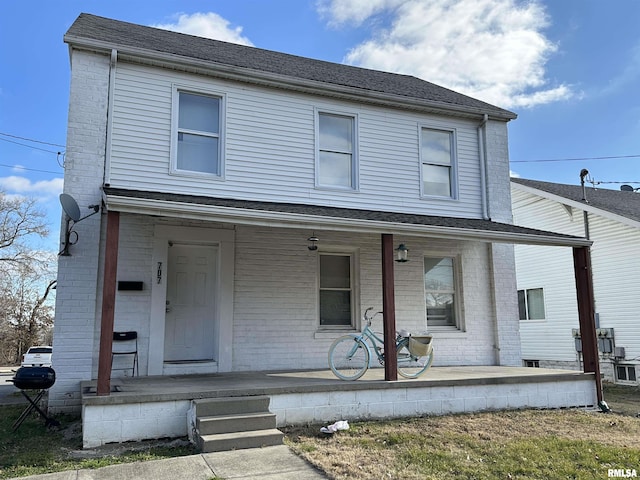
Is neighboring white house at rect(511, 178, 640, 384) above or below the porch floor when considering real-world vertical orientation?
above

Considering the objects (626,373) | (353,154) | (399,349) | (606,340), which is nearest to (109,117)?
(353,154)

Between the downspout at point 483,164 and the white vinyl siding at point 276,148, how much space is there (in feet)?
0.30

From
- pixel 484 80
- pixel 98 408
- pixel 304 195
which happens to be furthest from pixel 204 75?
pixel 484 80

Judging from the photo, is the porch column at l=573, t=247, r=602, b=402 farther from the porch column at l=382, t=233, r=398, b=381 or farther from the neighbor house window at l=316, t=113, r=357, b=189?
the neighbor house window at l=316, t=113, r=357, b=189

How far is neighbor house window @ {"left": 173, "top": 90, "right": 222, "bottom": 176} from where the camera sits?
8.01m

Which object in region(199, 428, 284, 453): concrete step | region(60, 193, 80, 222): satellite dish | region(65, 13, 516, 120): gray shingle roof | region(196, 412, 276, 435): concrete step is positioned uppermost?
region(65, 13, 516, 120): gray shingle roof

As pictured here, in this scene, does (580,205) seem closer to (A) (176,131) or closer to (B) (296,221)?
(B) (296,221)

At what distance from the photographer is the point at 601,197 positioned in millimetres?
15719

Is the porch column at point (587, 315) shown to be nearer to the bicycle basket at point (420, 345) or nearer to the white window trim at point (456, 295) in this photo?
the white window trim at point (456, 295)

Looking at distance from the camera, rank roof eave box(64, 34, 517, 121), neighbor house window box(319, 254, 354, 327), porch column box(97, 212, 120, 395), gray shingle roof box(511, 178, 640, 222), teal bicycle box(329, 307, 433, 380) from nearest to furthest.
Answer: porch column box(97, 212, 120, 395), teal bicycle box(329, 307, 433, 380), roof eave box(64, 34, 517, 121), neighbor house window box(319, 254, 354, 327), gray shingle roof box(511, 178, 640, 222)

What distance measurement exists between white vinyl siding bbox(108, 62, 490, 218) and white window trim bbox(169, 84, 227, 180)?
41 mm

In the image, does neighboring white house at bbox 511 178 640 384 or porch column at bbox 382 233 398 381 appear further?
neighboring white house at bbox 511 178 640 384

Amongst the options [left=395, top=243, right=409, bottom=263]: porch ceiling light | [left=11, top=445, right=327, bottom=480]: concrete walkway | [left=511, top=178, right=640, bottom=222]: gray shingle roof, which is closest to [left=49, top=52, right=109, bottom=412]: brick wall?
[left=11, top=445, right=327, bottom=480]: concrete walkway

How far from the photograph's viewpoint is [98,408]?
5328mm
